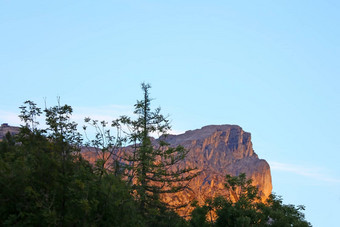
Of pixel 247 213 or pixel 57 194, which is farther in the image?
pixel 247 213

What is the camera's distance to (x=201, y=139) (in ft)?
631

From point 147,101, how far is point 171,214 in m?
10.8

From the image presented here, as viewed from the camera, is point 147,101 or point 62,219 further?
point 147,101

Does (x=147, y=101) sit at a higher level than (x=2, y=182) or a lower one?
higher

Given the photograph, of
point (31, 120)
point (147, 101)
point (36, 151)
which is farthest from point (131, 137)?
point (36, 151)

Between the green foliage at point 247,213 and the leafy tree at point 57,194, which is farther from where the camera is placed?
the green foliage at point 247,213

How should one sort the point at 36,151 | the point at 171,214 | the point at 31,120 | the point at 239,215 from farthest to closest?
the point at 171,214 < the point at 239,215 < the point at 31,120 < the point at 36,151

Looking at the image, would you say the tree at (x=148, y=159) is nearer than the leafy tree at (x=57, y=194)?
No

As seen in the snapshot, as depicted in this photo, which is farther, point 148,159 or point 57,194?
point 148,159

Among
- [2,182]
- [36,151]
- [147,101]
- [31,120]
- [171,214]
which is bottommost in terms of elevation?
[171,214]

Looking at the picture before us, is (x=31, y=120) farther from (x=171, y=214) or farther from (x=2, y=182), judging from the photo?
(x=171, y=214)

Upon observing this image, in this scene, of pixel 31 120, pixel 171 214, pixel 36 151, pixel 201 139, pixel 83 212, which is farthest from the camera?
pixel 201 139

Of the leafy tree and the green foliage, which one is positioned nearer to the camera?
the leafy tree

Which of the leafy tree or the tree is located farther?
the tree
